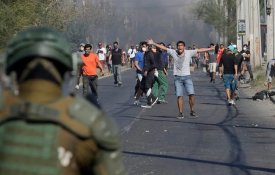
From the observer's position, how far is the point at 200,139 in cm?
1358

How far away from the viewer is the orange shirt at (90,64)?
19922 mm

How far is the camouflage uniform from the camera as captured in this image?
2.90 metres

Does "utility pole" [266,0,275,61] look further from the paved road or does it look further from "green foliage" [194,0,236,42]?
"green foliage" [194,0,236,42]

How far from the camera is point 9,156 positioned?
9.61 feet

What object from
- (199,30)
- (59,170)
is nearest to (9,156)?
(59,170)

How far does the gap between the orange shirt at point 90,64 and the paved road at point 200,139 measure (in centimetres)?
110

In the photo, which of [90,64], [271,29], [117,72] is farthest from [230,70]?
[271,29]

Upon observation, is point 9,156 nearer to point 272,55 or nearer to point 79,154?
point 79,154

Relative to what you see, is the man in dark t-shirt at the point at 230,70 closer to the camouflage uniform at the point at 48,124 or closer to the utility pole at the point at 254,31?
the utility pole at the point at 254,31

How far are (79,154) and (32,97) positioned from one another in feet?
0.87

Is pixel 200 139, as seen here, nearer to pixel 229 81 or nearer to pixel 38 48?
pixel 229 81

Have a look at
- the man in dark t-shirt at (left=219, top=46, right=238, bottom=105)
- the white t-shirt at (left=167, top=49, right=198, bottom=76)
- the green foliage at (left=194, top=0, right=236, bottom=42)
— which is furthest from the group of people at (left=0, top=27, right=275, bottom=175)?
the green foliage at (left=194, top=0, right=236, bottom=42)

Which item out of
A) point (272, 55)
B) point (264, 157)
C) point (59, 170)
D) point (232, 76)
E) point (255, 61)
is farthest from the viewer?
point (255, 61)

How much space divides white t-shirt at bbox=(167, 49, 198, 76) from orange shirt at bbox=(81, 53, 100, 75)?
3220 mm
